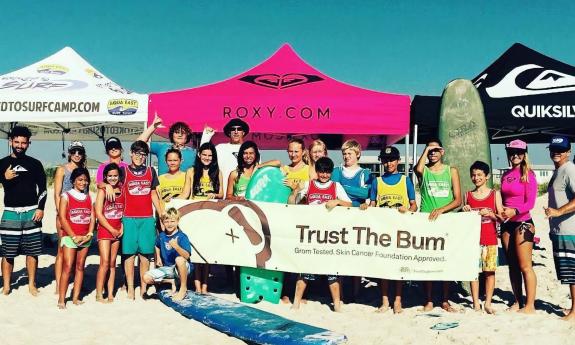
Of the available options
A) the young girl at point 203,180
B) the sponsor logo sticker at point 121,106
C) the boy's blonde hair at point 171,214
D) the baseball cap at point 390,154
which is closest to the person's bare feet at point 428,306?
Result: the baseball cap at point 390,154

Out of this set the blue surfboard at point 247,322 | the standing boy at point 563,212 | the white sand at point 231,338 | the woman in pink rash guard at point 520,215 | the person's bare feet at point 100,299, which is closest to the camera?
the blue surfboard at point 247,322

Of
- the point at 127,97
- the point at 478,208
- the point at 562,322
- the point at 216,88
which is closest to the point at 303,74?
the point at 216,88

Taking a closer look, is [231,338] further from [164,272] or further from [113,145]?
[113,145]

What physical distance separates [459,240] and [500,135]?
5.36 metres

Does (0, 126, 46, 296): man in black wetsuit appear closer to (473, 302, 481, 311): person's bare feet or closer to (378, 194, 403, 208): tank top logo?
(378, 194, 403, 208): tank top logo

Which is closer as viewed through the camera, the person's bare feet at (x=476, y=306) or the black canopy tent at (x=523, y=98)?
the person's bare feet at (x=476, y=306)

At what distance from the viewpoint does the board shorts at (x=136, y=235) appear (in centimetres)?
466

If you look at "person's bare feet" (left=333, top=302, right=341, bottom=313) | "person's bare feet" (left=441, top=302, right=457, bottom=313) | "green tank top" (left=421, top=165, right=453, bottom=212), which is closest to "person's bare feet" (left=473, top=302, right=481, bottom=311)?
"person's bare feet" (left=441, top=302, right=457, bottom=313)

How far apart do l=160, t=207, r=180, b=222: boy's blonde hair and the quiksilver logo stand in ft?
14.8

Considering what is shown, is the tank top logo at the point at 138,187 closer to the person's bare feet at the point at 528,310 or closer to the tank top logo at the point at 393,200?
the tank top logo at the point at 393,200

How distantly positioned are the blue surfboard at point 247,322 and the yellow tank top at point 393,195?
1.44 m

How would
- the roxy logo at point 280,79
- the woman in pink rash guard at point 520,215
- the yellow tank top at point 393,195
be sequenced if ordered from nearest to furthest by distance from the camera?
1. the woman in pink rash guard at point 520,215
2. the yellow tank top at point 393,195
3. the roxy logo at point 280,79

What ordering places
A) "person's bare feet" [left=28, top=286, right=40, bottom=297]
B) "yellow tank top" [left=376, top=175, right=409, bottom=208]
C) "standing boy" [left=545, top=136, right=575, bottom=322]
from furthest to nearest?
"person's bare feet" [left=28, top=286, right=40, bottom=297], "yellow tank top" [left=376, top=175, right=409, bottom=208], "standing boy" [left=545, top=136, right=575, bottom=322]

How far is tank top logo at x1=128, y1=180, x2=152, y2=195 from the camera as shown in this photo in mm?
4637
